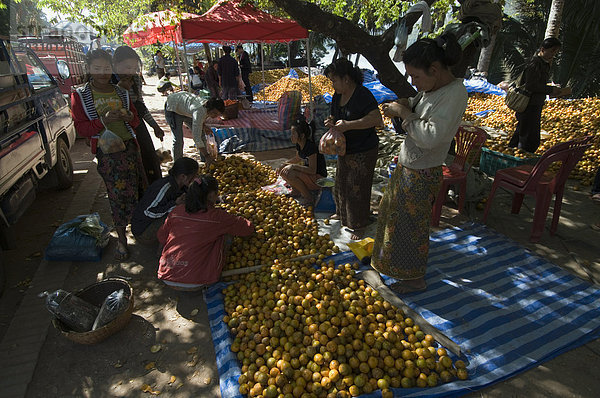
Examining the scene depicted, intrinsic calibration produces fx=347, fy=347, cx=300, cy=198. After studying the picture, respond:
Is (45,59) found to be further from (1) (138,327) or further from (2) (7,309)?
(1) (138,327)

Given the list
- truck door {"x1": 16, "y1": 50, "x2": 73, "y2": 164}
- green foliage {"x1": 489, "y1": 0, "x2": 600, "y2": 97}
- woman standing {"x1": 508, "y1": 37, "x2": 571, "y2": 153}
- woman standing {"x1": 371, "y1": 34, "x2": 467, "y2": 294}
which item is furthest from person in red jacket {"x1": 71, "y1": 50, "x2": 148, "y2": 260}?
green foliage {"x1": 489, "y1": 0, "x2": 600, "y2": 97}

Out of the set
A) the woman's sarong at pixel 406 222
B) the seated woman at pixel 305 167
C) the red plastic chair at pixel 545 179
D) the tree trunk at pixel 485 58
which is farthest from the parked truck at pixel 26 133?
the tree trunk at pixel 485 58

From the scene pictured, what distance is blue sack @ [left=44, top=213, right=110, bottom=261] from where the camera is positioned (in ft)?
12.9

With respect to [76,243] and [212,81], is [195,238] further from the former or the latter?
[212,81]

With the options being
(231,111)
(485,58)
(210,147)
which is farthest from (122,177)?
(485,58)

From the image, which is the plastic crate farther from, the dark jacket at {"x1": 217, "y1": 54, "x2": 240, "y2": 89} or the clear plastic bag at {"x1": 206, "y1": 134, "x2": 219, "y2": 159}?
the dark jacket at {"x1": 217, "y1": 54, "x2": 240, "y2": 89}

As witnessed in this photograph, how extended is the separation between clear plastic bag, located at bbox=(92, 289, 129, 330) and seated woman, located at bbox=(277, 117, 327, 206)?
2.62 meters

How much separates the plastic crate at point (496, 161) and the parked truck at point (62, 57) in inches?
467

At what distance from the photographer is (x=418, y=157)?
272cm

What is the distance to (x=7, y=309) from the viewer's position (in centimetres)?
343

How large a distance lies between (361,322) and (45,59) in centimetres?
1466

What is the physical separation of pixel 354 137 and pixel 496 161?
141 inches

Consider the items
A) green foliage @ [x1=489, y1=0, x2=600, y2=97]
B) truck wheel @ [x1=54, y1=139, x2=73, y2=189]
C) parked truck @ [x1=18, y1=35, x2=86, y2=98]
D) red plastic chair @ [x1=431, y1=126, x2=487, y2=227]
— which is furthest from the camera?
parked truck @ [x1=18, y1=35, x2=86, y2=98]

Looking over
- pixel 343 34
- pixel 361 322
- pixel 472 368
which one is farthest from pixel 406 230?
pixel 343 34
